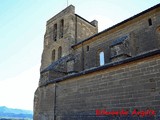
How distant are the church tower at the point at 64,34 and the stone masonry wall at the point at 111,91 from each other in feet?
21.1

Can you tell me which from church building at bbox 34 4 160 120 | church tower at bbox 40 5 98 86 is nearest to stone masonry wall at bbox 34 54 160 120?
church building at bbox 34 4 160 120

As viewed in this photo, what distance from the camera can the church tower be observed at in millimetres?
17469

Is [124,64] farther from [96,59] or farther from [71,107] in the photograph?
[96,59]

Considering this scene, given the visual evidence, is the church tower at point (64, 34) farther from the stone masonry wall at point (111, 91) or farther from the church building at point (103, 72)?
the stone masonry wall at point (111, 91)

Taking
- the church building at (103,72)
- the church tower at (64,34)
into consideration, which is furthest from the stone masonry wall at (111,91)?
the church tower at (64,34)

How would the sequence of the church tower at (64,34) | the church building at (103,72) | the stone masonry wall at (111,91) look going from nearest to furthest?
1. the stone masonry wall at (111,91)
2. the church building at (103,72)
3. the church tower at (64,34)

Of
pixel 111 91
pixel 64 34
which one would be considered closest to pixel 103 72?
pixel 111 91

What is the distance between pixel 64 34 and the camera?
18328mm

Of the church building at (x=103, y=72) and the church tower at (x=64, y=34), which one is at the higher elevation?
the church tower at (x=64, y=34)

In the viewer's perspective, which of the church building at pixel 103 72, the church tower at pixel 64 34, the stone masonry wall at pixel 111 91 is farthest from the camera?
the church tower at pixel 64 34

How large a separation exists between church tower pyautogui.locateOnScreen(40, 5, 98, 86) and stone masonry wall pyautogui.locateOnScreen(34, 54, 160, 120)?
253 inches

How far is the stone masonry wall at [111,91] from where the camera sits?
6.14 m

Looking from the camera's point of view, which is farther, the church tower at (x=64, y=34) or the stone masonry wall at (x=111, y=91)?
the church tower at (x=64, y=34)

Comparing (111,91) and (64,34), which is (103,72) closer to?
(111,91)
